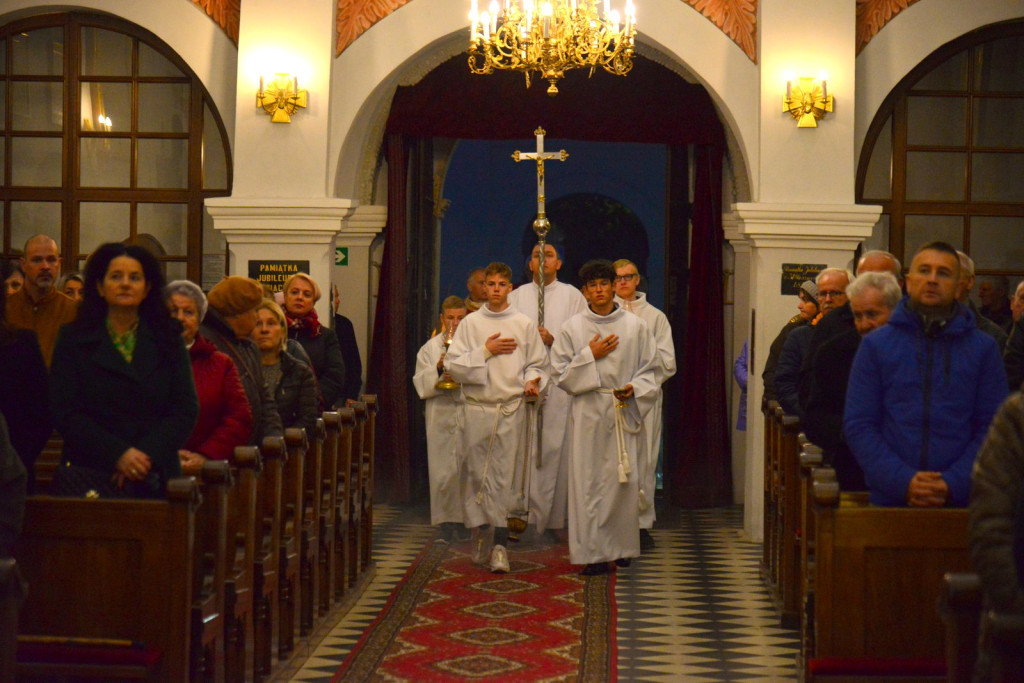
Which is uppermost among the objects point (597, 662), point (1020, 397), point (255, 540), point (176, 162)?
point (176, 162)

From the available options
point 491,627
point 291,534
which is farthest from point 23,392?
point 491,627

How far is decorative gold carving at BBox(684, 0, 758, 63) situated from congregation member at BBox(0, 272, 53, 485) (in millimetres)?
5918

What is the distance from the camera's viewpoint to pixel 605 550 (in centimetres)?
793

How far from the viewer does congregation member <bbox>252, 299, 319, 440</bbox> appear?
21.4 feet

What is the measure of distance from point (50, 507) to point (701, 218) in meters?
7.60

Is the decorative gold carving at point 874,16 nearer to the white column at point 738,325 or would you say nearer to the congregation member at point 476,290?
the white column at point 738,325

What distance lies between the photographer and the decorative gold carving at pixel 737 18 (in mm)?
9438

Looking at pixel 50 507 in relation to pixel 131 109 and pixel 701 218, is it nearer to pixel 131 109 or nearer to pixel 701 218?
pixel 131 109

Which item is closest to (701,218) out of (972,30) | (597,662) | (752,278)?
(752,278)

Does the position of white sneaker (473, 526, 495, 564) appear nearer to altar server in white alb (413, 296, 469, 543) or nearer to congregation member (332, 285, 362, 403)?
altar server in white alb (413, 296, 469, 543)

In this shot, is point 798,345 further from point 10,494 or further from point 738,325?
point 10,494

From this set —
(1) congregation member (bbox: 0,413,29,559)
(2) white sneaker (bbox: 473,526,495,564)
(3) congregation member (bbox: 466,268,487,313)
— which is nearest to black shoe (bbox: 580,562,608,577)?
(2) white sneaker (bbox: 473,526,495,564)

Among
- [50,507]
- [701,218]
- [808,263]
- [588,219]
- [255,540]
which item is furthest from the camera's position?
[588,219]

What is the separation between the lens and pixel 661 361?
8.61 meters
